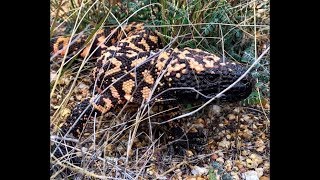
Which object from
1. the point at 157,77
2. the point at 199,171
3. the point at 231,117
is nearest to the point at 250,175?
the point at 199,171

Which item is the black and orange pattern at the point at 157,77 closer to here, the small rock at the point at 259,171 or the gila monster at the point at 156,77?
the gila monster at the point at 156,77

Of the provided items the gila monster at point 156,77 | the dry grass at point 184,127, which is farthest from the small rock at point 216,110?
the gila monster at point 156,77

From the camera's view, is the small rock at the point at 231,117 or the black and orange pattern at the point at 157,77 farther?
the small rock at the point at 231,117

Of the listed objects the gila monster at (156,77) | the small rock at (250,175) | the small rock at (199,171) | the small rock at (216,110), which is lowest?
the small rock at (250,175)

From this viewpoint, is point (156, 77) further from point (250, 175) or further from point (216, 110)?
point (250, 175)
